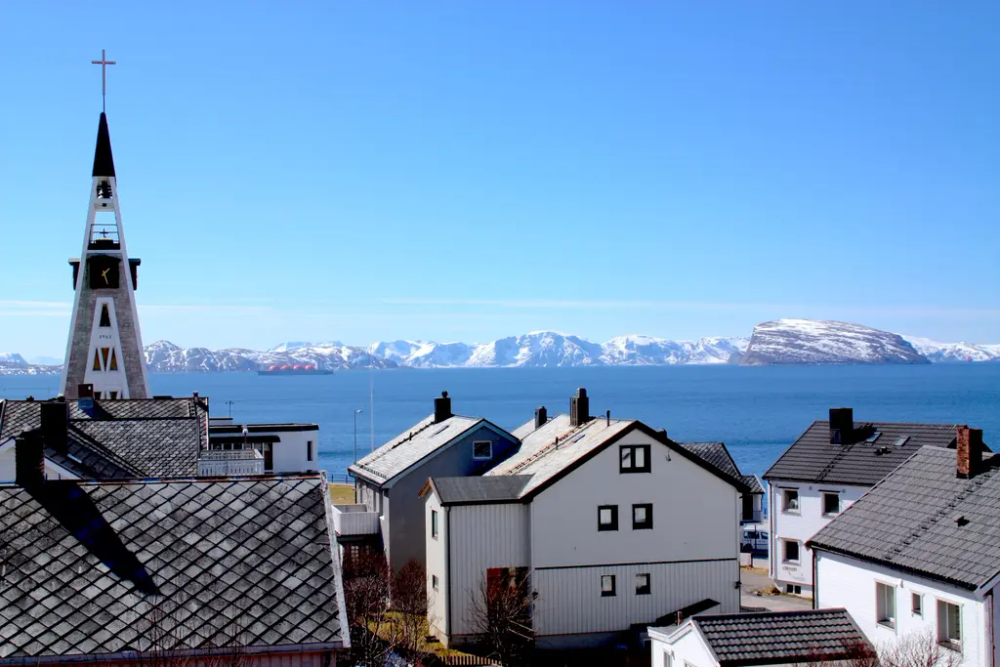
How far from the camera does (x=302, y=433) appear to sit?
62719 mm

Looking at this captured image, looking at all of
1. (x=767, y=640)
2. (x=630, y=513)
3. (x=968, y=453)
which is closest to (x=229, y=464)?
(x=630, y=513)

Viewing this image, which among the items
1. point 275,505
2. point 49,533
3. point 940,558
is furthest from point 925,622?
point 49,533

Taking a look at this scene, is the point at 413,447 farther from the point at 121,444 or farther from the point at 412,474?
the point at 121,444

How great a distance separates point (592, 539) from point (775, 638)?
11927mm

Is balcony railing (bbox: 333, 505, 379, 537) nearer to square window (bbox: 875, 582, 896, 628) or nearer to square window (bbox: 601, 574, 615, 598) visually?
square window (bbox: 601, 574, 615, 598)

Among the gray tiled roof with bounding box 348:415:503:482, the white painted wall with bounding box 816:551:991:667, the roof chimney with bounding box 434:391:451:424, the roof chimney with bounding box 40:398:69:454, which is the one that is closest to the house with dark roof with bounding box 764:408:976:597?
the gray tiled roof with bounding box 348:415:503:482

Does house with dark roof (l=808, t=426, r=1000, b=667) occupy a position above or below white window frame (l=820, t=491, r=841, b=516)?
above

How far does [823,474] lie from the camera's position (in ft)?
143

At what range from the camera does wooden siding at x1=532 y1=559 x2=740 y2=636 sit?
3419 cm

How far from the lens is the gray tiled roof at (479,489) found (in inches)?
1345

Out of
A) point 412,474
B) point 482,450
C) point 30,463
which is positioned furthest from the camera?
point 482,450

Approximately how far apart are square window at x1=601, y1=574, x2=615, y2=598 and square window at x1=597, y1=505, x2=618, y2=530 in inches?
61.1

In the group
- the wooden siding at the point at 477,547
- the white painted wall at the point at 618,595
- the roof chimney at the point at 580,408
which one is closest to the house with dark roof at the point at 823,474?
the white painted wall at the point at 618,595

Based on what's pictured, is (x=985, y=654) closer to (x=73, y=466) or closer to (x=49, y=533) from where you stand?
(x=49, y=533)
